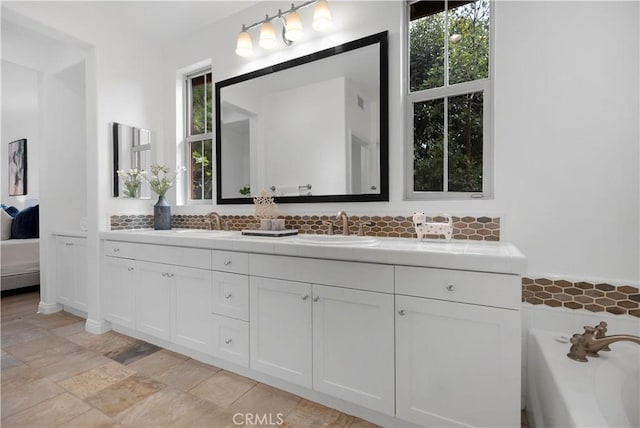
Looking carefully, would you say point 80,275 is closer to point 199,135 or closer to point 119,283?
point 119,283

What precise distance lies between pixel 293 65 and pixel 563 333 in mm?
2376

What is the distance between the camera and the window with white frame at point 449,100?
1.83 meters

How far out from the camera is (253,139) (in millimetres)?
2562

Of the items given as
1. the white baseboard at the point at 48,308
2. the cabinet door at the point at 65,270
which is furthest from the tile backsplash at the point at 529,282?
the white baseboard at the point at 48,308

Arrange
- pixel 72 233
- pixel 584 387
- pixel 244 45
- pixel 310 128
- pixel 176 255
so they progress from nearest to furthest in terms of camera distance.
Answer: pixel 584 387 < pixel 176 255 < pixel 310 128 < pixel 244 45 < pixel 72 233

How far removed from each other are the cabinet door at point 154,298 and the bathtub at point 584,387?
85.5 inches

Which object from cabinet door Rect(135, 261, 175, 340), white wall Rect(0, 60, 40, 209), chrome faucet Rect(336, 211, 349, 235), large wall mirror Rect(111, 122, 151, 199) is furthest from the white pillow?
chrome faucet Rect(336, 211, 349, 235)

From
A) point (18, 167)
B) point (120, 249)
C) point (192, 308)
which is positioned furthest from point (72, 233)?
point (18, 167)

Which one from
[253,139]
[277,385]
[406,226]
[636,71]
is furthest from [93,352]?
[636,71]

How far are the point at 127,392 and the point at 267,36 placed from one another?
8.24ft

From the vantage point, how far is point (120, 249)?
2512 millimetres

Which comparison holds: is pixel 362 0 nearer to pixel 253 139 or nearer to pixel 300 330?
pixel 253 139

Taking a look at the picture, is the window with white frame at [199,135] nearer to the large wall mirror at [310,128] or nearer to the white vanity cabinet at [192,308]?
the large wall mirror at [310,128]

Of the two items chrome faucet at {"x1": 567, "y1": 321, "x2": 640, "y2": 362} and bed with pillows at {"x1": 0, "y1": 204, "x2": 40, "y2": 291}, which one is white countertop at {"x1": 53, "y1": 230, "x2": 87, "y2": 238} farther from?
chrome faucet at {"x1": 567, "y1": 321, "x2": 640, "y2": 362}
